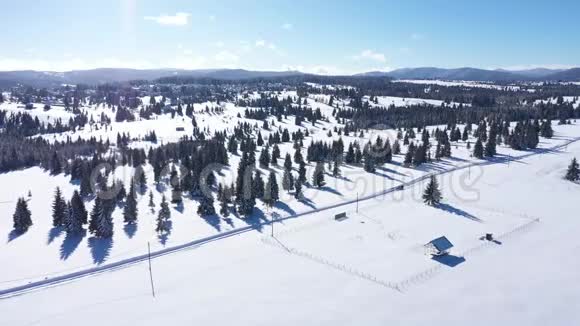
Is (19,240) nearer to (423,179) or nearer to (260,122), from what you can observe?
(423,179)

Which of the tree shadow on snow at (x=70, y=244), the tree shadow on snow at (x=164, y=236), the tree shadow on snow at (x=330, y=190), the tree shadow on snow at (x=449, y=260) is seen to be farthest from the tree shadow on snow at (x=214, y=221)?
the tree shadow on snow at (x=449, y=260)

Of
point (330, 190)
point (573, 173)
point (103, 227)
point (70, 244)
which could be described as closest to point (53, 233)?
point (70, 244)

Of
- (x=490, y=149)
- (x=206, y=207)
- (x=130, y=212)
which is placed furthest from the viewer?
(x=490, y=149)

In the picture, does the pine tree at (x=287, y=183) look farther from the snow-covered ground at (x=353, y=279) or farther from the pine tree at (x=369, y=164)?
the pine tree at (x=369, y=164)

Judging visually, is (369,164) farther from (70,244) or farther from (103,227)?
(70,244)

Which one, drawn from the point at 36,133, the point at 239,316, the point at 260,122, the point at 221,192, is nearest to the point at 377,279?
the point at 239,316
